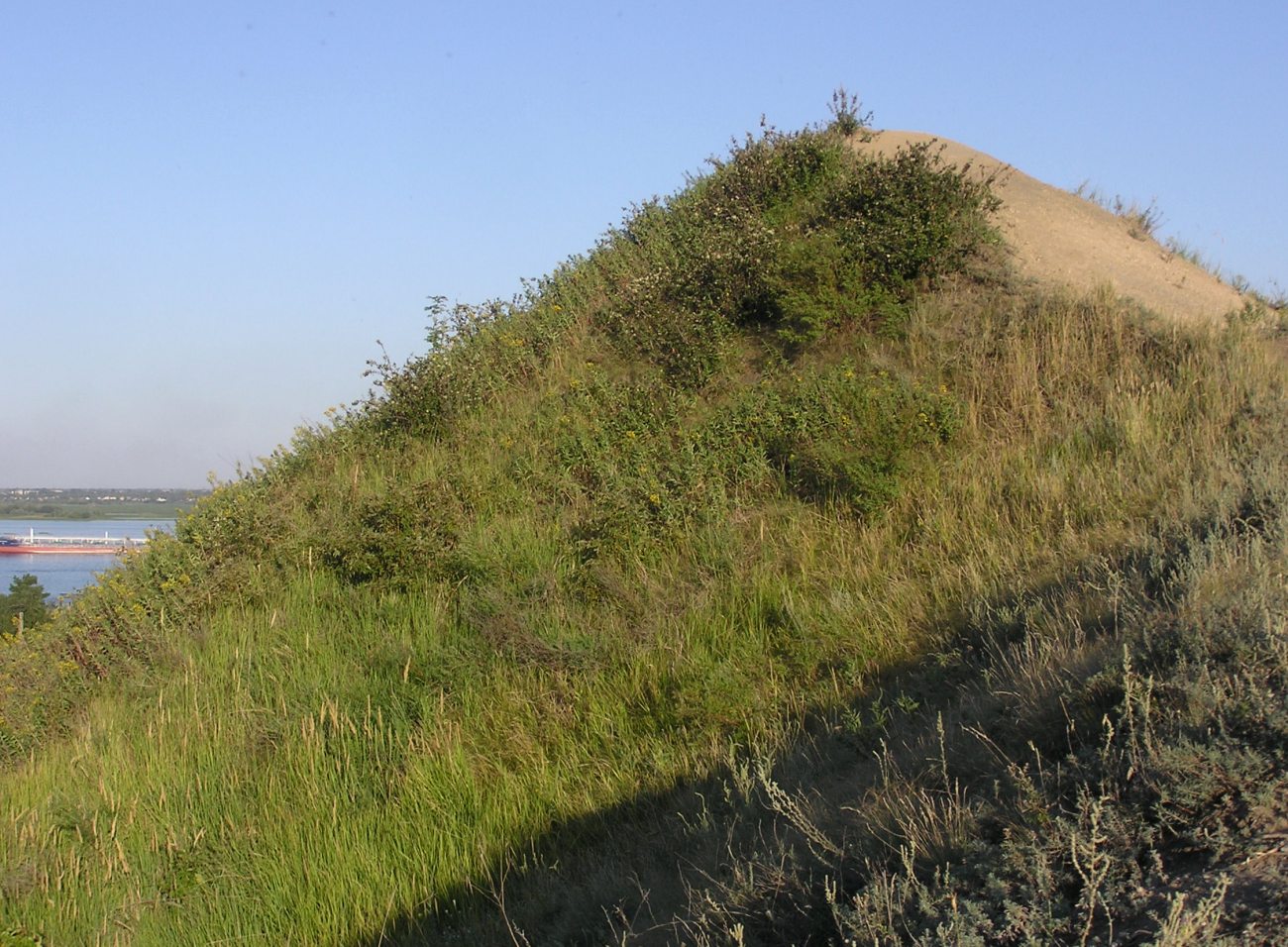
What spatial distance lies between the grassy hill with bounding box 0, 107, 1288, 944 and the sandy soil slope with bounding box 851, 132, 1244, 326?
2.01 ft

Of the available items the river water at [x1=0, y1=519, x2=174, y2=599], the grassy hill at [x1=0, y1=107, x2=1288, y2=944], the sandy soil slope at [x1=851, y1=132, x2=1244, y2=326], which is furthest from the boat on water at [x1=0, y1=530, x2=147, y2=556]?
the sandy soil slope at [x1=851, y1=132, x2=1244, y2=326]

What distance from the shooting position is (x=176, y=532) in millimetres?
9844

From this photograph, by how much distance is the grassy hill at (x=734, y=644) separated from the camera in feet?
11.3

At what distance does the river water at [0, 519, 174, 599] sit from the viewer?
10406mm

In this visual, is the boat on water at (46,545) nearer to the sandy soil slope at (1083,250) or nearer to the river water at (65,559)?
the river water at (65,559)

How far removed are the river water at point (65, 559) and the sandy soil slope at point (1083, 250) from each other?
28.1 feet

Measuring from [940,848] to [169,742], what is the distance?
510 cm

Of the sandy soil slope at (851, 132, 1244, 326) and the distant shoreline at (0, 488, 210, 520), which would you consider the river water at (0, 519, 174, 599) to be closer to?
the distant shoreline at (0, 488, 210, 520)

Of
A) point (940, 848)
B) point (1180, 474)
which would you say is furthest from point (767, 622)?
point (940, 848)

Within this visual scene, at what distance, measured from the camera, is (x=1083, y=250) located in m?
10.6

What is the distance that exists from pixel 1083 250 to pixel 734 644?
21.7ft

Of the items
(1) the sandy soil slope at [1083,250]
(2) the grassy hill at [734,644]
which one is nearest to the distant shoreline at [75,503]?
(2) the grassy hill at [734,644]

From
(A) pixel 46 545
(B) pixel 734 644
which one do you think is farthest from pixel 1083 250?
(A) pixel 46 545

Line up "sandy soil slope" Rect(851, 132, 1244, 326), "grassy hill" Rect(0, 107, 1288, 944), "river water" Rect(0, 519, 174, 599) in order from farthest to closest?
"river water" Rect(0, 519, 174, 599) → "sandy soil slope" Rect(851, 132, 1244, 326) → "grassy hill" Rect(0, 107, 1288, 944)
